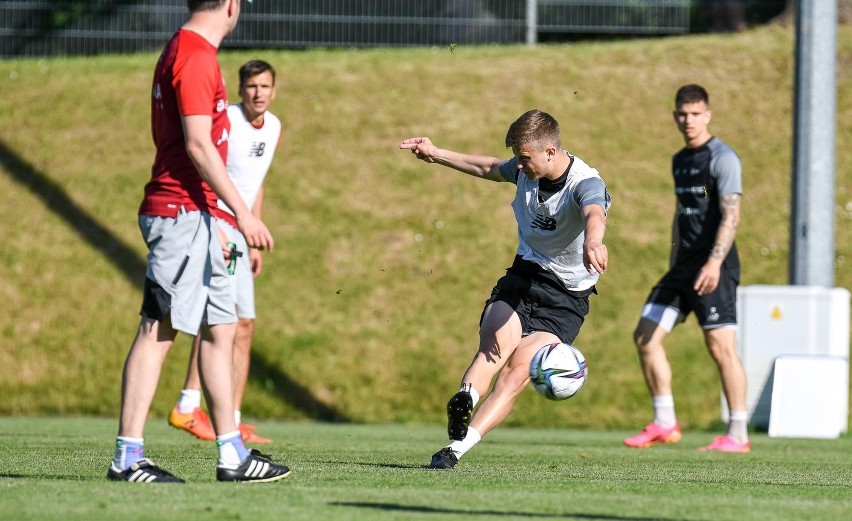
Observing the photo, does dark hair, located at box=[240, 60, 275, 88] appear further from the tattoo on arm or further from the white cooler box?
the white cooler box

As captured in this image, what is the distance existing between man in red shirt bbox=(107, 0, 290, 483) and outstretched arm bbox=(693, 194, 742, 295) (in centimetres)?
410

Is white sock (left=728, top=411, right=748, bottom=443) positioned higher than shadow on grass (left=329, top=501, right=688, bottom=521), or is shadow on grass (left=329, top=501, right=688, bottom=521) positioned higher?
shadow on grass (left=329, top=501, right=688, bottom=521)

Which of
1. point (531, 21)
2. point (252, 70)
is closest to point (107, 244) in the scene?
point (252, 70)

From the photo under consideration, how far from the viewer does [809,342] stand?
38.0 ft

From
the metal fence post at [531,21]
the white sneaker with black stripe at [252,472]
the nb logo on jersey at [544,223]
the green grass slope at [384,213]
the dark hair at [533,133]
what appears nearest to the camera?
the white sneaker with black stripe at [252,472]

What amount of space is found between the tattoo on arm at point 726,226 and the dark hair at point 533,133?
272 cm

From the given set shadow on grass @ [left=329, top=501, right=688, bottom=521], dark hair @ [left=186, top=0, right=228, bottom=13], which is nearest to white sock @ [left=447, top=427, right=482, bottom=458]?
shadow on grass @ [left=329, top=501, right=688, bottom=521]

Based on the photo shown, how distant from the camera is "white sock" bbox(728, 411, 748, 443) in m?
9.32

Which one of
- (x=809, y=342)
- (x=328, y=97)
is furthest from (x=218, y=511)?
(x=328, y=97)

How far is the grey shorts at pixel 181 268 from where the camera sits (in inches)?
221

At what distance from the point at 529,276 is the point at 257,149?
2365mm

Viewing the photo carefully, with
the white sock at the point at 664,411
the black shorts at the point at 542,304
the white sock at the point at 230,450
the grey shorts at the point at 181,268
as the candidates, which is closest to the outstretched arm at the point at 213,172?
the grey shorts at the point at 181,268

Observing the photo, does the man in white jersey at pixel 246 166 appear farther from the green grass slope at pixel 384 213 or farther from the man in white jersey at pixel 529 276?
the green grass slope at pixel 384 213

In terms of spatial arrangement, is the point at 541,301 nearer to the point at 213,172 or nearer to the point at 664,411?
the point at 213,172
